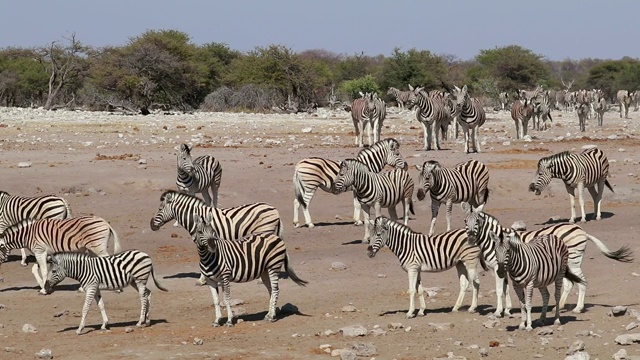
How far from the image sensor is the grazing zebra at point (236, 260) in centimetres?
1216

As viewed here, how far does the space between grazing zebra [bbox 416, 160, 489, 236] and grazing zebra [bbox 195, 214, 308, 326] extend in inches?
171

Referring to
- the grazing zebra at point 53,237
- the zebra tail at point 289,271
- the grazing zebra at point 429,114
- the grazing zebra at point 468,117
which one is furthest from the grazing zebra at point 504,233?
the grazing zebra at point 429,114

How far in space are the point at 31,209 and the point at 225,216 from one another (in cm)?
345

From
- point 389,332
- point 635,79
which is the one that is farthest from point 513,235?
point 635,79

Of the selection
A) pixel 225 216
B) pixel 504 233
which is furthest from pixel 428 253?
pixel 225 216

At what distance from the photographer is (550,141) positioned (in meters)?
30.4

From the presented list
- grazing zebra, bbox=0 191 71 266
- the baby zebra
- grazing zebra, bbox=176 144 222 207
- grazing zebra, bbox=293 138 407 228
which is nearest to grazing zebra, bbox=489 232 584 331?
the baby zebra

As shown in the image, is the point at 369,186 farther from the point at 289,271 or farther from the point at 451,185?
the point at 289,271

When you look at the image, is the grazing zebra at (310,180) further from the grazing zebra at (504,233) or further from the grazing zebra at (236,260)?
the grazing zebra at (504,233)

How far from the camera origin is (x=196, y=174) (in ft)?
60.3

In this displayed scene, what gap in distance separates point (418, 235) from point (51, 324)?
4.32 metres

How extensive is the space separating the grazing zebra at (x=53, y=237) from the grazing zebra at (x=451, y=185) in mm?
4647

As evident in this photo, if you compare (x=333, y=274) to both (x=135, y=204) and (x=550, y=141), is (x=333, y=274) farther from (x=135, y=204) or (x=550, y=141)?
(x=550, y=141)

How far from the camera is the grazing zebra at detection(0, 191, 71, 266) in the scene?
16438 millimetres
